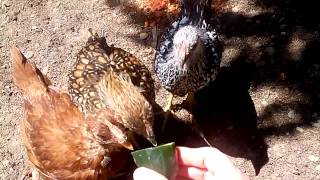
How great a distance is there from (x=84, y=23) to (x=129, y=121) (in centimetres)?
222

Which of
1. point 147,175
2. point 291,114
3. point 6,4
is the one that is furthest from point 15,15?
point 147,175

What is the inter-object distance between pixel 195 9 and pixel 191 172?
1615 millimetres

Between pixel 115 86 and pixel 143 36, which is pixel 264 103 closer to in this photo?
pixel 143 36

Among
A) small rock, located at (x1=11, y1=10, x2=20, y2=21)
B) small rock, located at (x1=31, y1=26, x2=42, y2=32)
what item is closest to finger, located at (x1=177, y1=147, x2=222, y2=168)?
small rock, located at (x1=31, y1=26, x2=42, y2=32)

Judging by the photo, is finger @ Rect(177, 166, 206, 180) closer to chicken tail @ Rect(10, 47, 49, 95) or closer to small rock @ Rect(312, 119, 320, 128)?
chicken tail @ Rect(10, 47, 49, 95)

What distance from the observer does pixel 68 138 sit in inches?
166

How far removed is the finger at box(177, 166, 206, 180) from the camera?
380 cm

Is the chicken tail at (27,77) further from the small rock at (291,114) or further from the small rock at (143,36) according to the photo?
the small rock at (291,114)

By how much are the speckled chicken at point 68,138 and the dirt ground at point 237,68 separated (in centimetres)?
74

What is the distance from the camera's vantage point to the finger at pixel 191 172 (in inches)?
150

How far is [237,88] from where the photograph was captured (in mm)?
5254

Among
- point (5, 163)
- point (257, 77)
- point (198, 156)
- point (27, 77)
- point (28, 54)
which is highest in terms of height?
point (27, 77)

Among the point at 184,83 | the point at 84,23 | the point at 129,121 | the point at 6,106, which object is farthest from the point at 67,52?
the point at 129,121

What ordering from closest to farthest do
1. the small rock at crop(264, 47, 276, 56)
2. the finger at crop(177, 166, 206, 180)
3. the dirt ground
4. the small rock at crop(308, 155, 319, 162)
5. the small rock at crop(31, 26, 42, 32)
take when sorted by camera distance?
the finger at crop(177, 166, 206, 180)
the small rock at crop(308, 155, 319, 162)
the dirt ground
the small rock at crop(264, 47, 276, 56)
the small rock at crop(31, 26, 42, 32)
